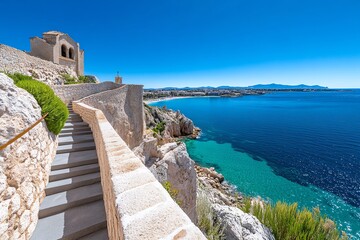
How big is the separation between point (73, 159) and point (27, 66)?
A: 714 inches

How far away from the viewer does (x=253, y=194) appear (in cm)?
1606

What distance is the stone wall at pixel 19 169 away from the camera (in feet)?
7.08

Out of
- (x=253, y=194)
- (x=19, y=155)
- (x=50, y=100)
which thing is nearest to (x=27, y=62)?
(x=50, y=100)

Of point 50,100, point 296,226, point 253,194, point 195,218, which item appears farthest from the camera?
point 253,194

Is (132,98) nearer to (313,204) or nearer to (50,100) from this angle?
(50,100)

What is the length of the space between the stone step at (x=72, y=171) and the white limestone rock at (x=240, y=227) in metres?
4.99

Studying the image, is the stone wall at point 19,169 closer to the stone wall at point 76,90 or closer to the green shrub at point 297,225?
the green shrub at point 297,225

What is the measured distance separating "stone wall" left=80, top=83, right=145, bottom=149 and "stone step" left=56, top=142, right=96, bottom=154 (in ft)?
24.4

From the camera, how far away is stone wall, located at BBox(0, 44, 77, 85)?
1498 cm

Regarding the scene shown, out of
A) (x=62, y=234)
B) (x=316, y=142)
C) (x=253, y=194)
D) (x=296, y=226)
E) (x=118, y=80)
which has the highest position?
(x=118, y=80)

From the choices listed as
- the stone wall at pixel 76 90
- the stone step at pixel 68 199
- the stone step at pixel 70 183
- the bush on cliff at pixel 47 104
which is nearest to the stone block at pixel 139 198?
the stone step at pixel 68 199

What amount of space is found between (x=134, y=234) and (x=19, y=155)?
2.47 m

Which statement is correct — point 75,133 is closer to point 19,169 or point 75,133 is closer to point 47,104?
point 47,104

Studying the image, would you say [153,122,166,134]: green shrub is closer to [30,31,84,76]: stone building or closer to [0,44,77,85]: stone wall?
[30,31,84,76]: stone building
